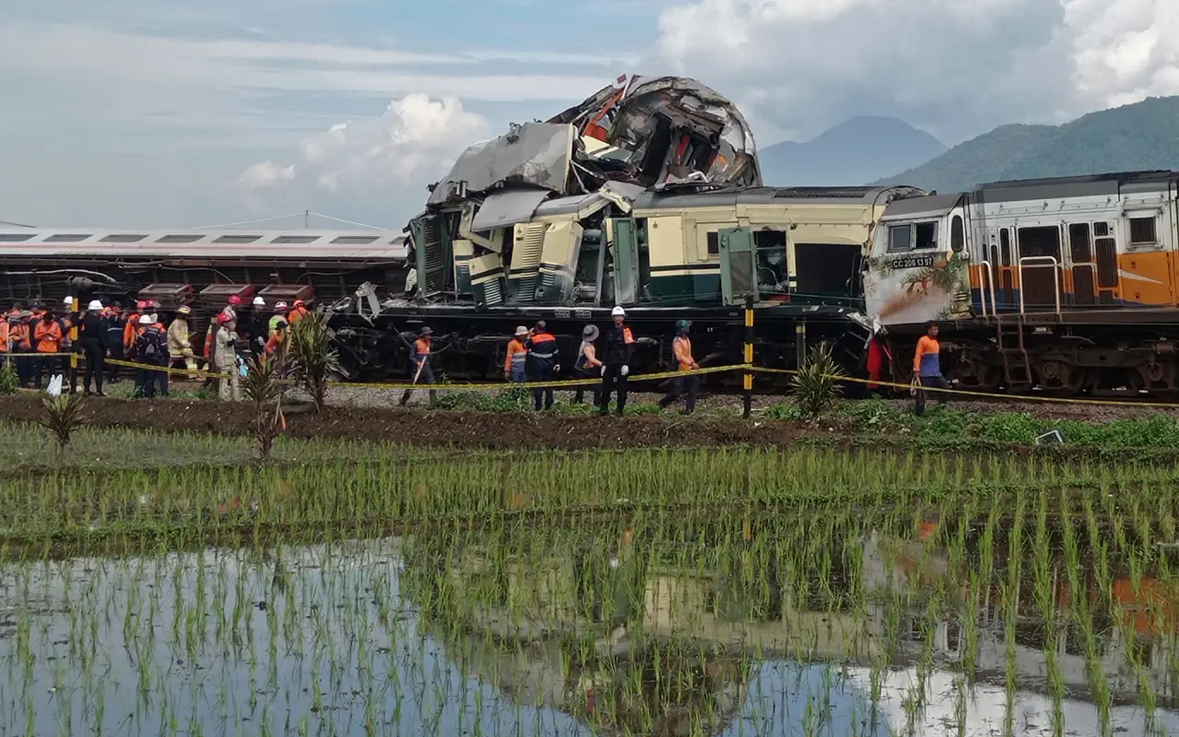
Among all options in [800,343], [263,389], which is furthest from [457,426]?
[800,343]

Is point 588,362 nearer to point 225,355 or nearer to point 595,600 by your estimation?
point 225,355

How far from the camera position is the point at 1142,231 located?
22109 millimetres

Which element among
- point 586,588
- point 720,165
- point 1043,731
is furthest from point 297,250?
point 1043,731

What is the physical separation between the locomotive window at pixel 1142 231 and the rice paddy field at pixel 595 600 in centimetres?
599

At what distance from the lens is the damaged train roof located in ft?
98.2

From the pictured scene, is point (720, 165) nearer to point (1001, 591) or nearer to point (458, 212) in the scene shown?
point (458, 212)

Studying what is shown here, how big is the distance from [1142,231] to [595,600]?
567 inches

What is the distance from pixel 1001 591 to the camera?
10.5 metres

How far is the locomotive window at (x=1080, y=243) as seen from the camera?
74.0 feet

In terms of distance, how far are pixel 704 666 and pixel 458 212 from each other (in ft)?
75.9

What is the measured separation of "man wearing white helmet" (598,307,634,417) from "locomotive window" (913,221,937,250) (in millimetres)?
5140

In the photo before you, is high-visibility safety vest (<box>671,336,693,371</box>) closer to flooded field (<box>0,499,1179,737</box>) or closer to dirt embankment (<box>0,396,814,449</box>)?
dirt embankment (<box>0,396,814,449</box>)

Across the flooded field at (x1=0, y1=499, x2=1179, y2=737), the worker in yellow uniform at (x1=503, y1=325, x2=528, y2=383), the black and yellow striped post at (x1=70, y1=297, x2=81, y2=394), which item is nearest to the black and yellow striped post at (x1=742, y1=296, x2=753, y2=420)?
the worker in yellow uniform at (x1=503, y1=325, x2=528, y2=383)

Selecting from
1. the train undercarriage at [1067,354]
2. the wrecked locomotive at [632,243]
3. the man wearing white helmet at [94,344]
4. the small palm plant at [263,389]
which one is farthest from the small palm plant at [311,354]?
the train undercarriage at [1067,354]
